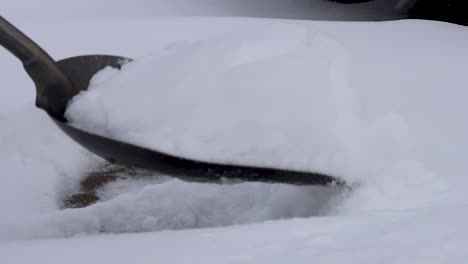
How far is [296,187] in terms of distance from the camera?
1.42 m

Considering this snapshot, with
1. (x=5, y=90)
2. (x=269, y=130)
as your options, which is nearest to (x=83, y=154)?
(x=5, y=90)

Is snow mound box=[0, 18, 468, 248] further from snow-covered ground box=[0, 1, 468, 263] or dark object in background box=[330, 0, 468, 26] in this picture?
dark object in background box=[330, 0, 468, 26]

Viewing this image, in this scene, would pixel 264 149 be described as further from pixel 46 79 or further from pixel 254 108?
pixel 46 79

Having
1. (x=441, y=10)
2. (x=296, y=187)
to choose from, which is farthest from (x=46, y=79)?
(x=441, y=10)

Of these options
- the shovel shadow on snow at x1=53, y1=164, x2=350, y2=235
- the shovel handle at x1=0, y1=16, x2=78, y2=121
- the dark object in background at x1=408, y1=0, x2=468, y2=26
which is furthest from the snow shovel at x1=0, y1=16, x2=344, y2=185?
the dark object in background at x1=408, y1=0, x2=468, y2=26

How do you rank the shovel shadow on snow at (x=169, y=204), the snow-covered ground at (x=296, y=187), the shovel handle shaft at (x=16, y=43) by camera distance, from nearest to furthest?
the snow-covered ground at (x=296, y=187) → the shovel handle shaft at (x=16, y=43) → the shovel shadow on snow at (x=169, y=204)

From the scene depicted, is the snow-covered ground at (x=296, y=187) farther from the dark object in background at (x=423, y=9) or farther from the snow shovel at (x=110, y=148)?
the dark object in background at (x=423, y=9)

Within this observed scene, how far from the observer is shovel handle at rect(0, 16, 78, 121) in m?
1.19

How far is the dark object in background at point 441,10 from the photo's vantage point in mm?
2980

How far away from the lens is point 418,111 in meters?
1.63

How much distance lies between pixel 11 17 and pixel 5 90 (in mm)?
782

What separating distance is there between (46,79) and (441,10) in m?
2.29

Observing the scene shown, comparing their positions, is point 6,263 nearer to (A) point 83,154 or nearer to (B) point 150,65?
(B) point 150,65

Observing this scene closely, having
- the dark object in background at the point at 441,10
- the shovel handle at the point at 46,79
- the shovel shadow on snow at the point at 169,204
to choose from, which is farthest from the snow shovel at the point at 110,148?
the dark object in background at the point at 441,10
